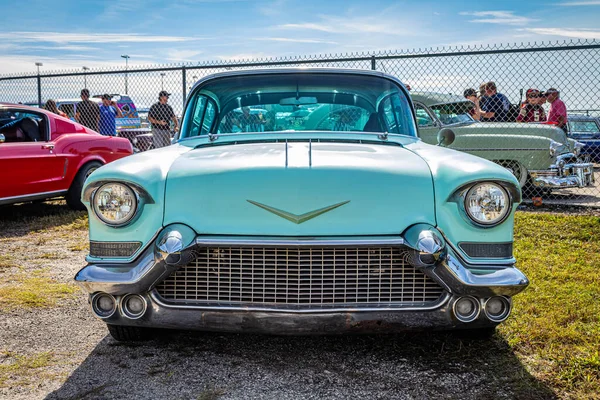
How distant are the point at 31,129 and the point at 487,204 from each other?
618 cm

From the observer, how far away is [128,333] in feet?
9.98

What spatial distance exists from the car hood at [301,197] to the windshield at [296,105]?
1.09 m

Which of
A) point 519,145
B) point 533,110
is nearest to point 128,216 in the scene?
point 519,145

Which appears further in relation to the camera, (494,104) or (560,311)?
(494,104)

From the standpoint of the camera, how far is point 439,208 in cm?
260

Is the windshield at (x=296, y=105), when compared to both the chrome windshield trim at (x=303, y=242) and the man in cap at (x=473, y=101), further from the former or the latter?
the man in cap at (x=473, y=101)

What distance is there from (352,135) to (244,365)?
150cm

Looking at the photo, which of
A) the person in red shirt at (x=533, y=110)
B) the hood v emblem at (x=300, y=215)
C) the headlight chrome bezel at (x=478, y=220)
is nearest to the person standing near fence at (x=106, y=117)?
the person in red shirt at (x=533, y=110)

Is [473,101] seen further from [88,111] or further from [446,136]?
[88,111]

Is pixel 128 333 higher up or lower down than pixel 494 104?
lower down

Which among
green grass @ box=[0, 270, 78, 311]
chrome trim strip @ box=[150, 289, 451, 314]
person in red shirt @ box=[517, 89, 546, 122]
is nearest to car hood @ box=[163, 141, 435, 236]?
chrome trim strip @ box=[150, 289, 451, 314]

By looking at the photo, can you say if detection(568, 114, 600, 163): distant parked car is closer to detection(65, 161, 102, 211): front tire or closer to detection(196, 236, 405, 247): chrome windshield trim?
detection(65, 161, 102, 211): front tire

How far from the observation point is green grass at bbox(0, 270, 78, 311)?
12.7 feet

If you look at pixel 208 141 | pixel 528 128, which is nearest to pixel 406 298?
pixel 208 141
